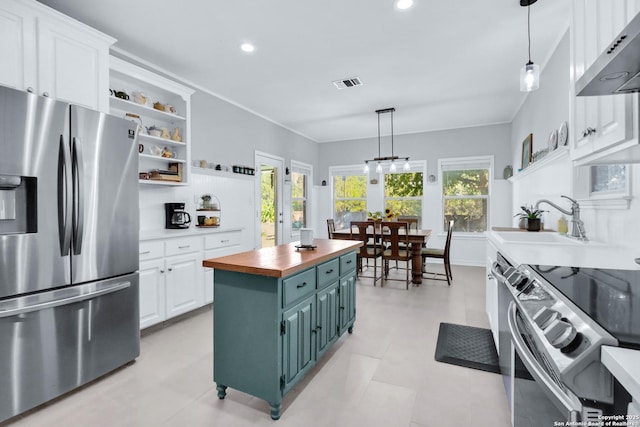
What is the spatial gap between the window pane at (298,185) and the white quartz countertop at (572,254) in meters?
4.57

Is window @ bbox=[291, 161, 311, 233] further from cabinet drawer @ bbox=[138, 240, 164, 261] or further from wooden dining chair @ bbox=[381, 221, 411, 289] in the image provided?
cabinet drawer @ bbox=[138, 240, 164, 261]

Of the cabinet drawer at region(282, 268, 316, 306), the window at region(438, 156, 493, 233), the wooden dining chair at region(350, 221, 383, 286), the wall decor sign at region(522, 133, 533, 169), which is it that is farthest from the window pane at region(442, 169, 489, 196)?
the cabinet drawer at region(282, 268, 316, 306)

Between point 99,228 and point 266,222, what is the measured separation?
340 centimetres

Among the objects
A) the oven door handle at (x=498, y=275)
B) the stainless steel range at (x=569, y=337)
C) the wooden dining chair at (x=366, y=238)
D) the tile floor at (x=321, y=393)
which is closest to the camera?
the stainless steel range at (x=569, y=337)

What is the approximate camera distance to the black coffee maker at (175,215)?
351 cm

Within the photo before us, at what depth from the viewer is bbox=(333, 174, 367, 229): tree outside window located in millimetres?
7156

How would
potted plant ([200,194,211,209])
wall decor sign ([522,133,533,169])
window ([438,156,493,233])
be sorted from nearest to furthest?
potted plant ([200,194,211,209]), wall decor sign ([522,133,533,169]), window ([438,156,493,233])

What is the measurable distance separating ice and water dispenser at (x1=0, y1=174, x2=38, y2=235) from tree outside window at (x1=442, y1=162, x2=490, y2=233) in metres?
6.20

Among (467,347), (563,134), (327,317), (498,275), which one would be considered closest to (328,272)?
(327,317)

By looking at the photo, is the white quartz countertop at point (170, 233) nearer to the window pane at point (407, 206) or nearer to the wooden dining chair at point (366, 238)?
the wooden dining chair at point (366, 238)

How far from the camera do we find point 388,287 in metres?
4.53

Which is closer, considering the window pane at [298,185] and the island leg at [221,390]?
the island leg at [221,390]

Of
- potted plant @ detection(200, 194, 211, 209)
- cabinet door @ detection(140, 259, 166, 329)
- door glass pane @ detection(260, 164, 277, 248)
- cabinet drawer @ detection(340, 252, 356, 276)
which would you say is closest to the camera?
cabinet drawer @ detection(340, 252, 356, 276)

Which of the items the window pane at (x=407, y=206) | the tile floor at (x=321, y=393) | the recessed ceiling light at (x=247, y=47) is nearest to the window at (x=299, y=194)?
the window pane at (x=407, y=206)
